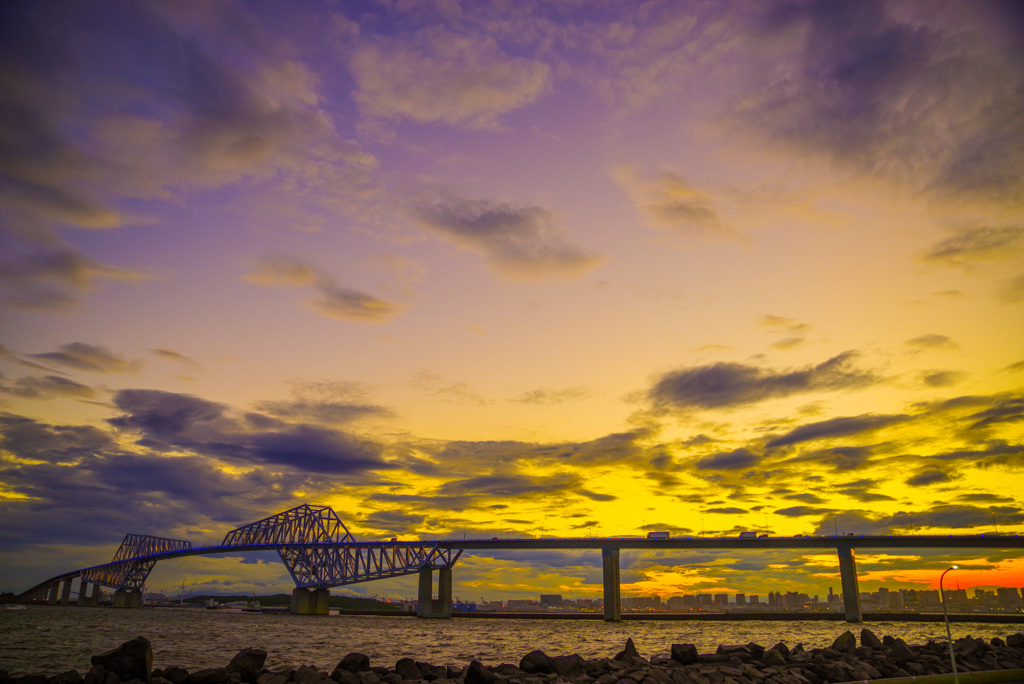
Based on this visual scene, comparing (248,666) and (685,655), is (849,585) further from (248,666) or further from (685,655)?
(248,666)

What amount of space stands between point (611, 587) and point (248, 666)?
13968 centimetres

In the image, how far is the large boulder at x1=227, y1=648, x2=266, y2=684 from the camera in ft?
111

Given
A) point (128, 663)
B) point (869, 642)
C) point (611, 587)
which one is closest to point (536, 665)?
point (128, 663)

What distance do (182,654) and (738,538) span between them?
14497cm

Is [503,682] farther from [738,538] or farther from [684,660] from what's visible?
[738,538]

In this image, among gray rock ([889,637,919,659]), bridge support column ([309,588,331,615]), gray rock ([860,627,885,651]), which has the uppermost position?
gray rock ([889,637,919,659])

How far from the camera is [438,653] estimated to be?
197 ft

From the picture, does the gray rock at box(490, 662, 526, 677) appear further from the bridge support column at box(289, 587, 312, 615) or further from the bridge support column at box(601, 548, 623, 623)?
the bridge support column at box(289, 587, 312, 615)

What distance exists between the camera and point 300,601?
186 m

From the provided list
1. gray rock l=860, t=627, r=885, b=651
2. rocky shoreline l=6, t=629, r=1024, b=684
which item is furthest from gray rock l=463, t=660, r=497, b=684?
gray rock l=860, t=627, r=885, b=651

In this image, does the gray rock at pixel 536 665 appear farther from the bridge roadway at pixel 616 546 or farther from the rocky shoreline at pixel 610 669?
the bridge roadway at pixel 616 546

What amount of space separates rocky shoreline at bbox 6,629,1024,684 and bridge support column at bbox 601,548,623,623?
112697 mm

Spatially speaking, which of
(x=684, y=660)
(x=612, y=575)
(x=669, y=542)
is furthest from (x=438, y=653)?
(x=669, y=542)

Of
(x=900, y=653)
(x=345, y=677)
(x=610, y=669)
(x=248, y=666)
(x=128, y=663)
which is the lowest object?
(x=900, y=653)
